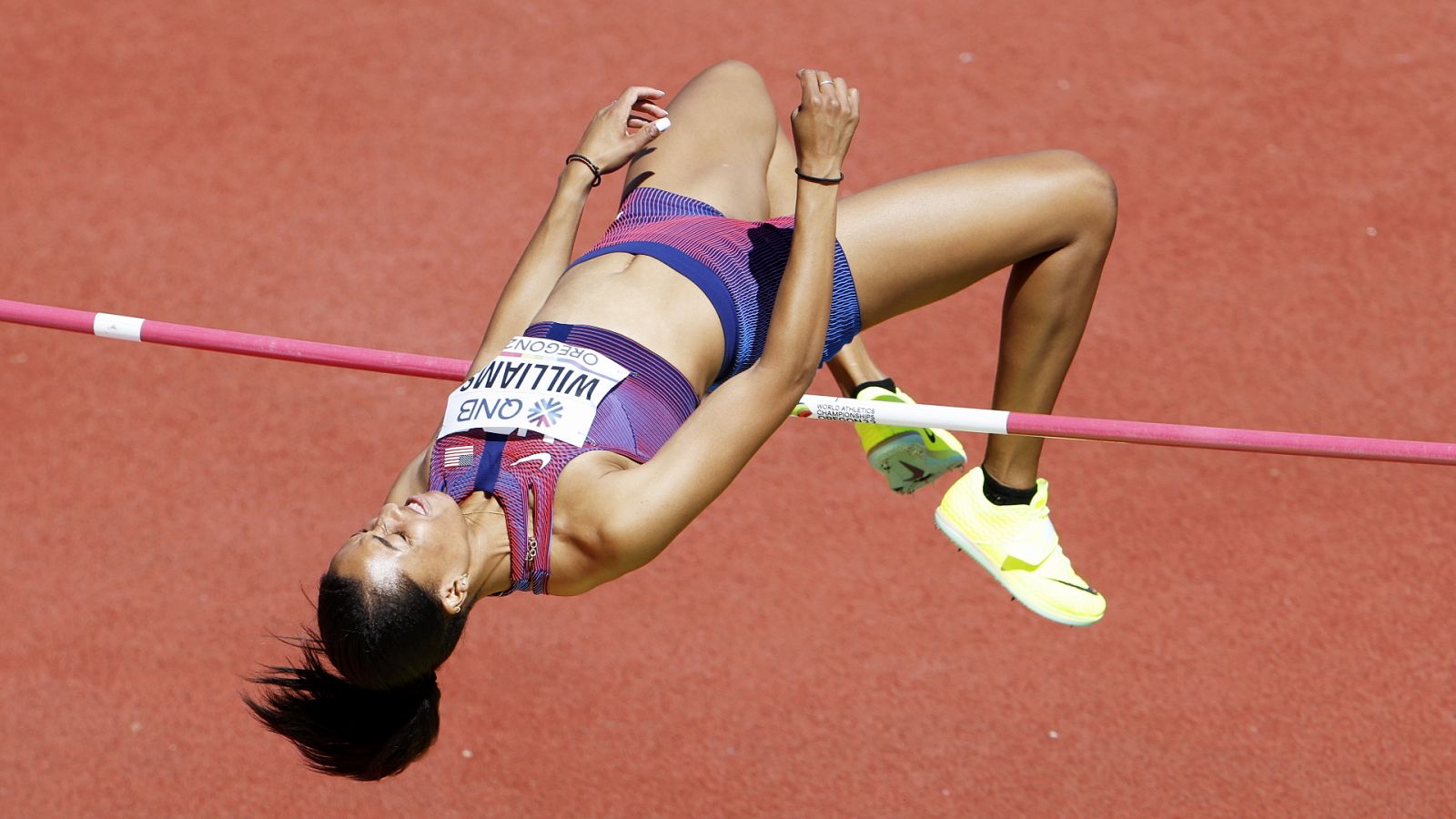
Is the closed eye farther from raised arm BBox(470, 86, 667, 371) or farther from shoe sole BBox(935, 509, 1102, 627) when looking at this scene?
shoe sole BBox(935, 509, 1102, 627)

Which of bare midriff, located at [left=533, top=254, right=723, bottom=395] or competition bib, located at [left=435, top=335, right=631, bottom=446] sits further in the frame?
bare midriff, located at [left=533, top=254, right=723, bottom=395]

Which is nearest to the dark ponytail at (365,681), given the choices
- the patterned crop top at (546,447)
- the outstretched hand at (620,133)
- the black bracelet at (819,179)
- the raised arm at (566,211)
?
the patterned crop top at (546,447)

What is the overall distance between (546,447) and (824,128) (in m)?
0.72

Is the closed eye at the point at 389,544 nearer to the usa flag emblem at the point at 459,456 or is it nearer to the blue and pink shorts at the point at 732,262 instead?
the usa flag emblem at the point at 459,456

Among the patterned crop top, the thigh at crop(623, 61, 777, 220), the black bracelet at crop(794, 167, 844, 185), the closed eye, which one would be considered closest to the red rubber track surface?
Result: the thigh at crop(623, 61, 777, 220)

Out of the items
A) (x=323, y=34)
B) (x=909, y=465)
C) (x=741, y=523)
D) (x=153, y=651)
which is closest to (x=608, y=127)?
(x=909, y=465)

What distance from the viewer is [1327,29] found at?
21.8 ft

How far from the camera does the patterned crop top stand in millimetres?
2598

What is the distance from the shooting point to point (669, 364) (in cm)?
275

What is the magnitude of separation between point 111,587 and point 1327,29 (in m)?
5.37

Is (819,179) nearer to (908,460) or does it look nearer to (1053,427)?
(1053,427)

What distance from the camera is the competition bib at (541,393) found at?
2.63 m

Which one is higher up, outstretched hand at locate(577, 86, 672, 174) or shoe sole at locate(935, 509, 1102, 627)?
outstretched hand at locate(577, 86, 672, 174)

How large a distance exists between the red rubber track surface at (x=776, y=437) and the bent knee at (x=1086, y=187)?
209cm
